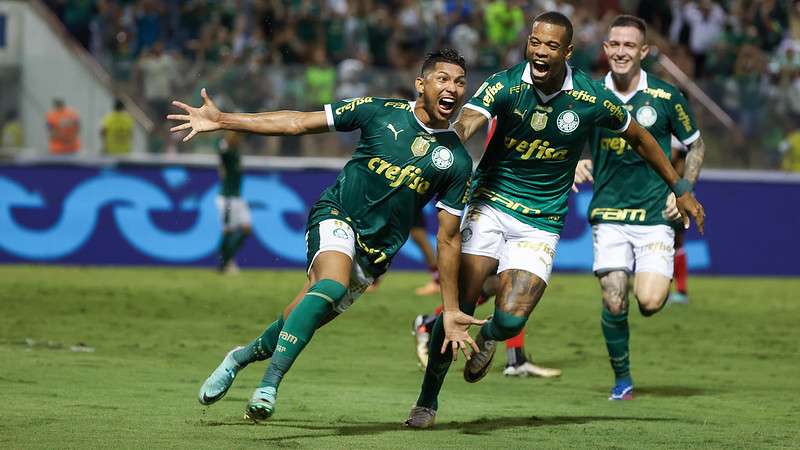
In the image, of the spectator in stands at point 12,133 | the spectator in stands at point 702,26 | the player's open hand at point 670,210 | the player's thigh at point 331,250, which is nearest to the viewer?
the player's thigh at point 331,250

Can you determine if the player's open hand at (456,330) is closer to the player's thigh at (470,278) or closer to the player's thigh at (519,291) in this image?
the player's thigh at (470,278)

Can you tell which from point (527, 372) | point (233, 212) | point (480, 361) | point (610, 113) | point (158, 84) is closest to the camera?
point (480, 361)

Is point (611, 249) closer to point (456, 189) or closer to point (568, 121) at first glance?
point (568, 121)

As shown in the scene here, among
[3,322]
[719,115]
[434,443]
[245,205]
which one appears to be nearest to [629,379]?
[434,443]

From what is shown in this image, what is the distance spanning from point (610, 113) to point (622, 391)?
2.32 m

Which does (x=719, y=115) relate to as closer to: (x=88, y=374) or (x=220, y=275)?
(x=220, y=275)

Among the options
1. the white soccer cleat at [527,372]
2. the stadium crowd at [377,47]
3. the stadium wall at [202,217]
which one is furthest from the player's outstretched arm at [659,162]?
the stadium crowd at [377,47]

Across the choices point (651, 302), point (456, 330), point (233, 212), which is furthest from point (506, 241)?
point (233, 212)

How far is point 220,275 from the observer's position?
20297mm

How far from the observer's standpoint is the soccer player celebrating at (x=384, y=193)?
311 inches

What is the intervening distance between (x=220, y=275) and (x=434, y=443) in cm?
1291

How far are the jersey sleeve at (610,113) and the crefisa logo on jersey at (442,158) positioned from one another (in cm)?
122

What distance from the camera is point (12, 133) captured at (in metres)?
21.2

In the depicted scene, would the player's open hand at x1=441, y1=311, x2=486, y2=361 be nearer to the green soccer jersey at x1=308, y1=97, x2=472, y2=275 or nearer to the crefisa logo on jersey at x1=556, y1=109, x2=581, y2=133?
the green soccer jersey at x1=308, y1=97, x2=472, y2=275
